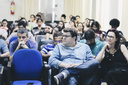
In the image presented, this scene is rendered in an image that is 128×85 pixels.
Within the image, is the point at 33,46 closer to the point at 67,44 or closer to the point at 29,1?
the point at 67,44

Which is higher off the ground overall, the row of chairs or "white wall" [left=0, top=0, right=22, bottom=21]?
"white wall" [left=0, top=0, right=22, bottom=21]

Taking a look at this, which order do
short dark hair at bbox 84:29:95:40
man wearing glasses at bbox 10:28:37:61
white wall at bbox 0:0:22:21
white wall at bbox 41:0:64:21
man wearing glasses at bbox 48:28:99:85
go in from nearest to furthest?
1. man wearing glasses at bbox 48:28:99:85
2. man wearing glasses at bbox 10:28:37:61
3. short dark hair at bbox 84:29:95:40
4. white wall at bbox 0:0:22:21
5. white wall at bbox 41:0:64:21

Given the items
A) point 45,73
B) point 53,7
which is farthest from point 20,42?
point 53,7

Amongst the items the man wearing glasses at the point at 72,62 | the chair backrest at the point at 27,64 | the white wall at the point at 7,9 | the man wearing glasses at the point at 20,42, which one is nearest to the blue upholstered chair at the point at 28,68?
the chair backrest at the point at 27,64

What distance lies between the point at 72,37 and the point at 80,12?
752 centimetres

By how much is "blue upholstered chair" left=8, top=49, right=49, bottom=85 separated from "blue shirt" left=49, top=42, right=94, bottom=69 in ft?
0.65

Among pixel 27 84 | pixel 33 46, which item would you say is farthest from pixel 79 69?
pixel 33 46

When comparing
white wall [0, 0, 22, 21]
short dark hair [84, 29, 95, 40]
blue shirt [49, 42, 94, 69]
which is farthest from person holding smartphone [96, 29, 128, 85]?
white wall [0, 0, 22, 21]

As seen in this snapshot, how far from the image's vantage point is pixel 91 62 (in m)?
3.04

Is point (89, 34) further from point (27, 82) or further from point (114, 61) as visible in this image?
point (27, 82)

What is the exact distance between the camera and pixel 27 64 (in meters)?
3.28

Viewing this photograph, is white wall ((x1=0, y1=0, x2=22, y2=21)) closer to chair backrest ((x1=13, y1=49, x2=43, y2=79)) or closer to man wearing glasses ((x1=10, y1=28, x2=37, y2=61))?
man wearing glasses ((x1=10, y1=28, x2=37, y2=61))

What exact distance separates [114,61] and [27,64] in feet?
4.55

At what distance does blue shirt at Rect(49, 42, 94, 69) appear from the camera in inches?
130
